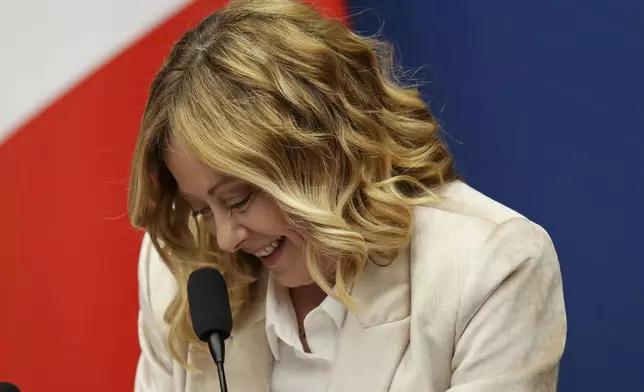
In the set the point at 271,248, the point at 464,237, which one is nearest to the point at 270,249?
the point at 271,248

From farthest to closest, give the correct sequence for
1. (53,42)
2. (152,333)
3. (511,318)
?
(53,42) → (152,333) → (511,318)

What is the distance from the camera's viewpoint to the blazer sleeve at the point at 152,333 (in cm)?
119

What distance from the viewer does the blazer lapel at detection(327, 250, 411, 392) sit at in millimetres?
995

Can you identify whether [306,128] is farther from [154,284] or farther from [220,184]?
[154,284]

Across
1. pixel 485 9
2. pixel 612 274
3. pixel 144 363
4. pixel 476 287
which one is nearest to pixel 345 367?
pixel 476 287

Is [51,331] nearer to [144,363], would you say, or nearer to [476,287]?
[144,363]

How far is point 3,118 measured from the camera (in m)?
1.42

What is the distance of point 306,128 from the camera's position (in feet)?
3.07

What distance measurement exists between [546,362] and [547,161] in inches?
19.7

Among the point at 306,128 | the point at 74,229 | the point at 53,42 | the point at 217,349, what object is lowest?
the point at 74,229

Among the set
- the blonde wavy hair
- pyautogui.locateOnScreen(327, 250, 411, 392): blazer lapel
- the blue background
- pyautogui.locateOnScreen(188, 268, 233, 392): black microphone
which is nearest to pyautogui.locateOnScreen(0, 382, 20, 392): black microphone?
pyautogui.locateOnScreen(188, 268, 233, 392): black microphone

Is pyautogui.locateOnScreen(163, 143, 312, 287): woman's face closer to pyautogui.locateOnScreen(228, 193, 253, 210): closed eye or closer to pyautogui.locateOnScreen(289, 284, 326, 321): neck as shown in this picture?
pyautogui.locateOnScreen(228, 193, 253, 210): closed eye

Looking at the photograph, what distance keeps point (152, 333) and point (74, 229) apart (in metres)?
0.38

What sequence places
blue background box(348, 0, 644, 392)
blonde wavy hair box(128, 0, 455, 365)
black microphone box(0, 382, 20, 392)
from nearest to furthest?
black microphone box(0, 382, 20, 392) < blonde wavy hair box(128, 0, 455, 365) < blue background box(348, 0, 644, 392)
